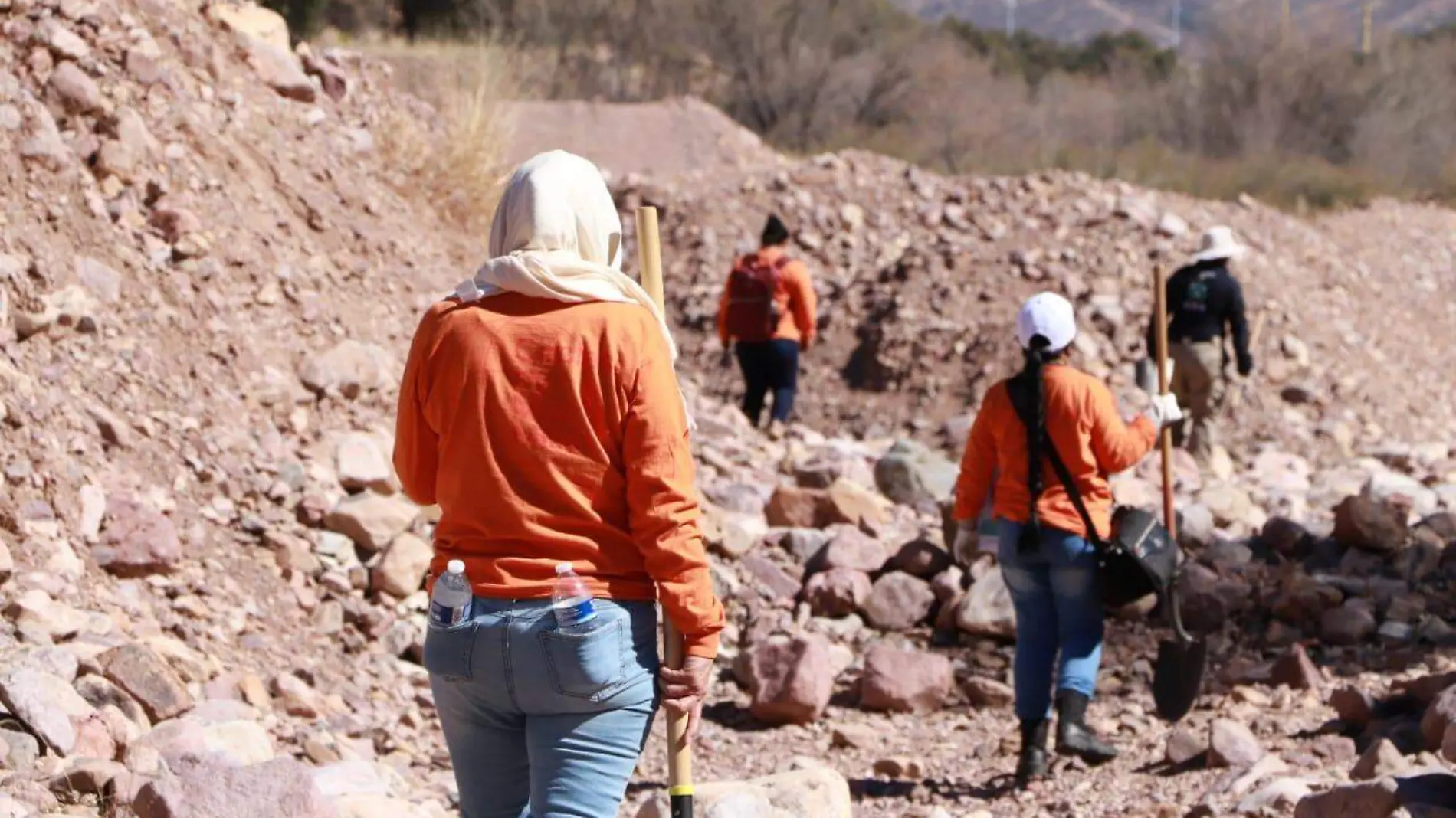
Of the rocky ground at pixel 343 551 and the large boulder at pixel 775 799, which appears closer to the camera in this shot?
the large boulder at pixel 775 799

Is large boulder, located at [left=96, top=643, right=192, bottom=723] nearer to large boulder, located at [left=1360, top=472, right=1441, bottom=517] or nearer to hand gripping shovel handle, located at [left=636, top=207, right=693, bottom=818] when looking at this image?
hand gripping shovel handle, located at [left=636, top=207, right=693, bottom=818]

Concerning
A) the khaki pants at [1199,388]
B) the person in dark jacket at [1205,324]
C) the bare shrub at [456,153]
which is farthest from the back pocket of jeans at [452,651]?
the bare shrub at [456,153]

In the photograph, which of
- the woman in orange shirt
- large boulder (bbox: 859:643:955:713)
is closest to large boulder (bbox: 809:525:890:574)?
large boulder (bbox: 859:643:955:713)

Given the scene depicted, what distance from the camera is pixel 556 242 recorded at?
2785 millimetres

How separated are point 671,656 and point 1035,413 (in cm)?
235

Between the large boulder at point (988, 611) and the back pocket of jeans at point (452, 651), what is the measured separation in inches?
177

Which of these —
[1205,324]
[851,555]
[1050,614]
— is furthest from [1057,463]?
[1205,324]

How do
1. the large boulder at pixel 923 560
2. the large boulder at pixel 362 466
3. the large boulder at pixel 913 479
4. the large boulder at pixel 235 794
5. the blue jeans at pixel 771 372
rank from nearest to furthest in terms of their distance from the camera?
the large boulder at pixel 235 794, the large boulder at pixel 362 466, the large boulder at pixel 923 560, the large boulder at pixel 913 479, the blue jeans at pixel 771 372

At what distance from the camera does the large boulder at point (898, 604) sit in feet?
24.1

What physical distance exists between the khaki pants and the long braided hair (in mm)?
4998

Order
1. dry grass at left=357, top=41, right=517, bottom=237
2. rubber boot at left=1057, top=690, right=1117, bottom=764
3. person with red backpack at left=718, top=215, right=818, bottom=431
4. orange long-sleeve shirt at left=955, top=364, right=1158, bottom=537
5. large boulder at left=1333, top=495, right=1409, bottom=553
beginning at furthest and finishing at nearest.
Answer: dry grass at left=357, top=41, right=517, bottom=237
person with red backpack at left=718, top=215, right=818, bottom=431
large boulder at left=1333, top=495, right=1409, bottom=553
rubber boot at left=1057, top=690, right=1117, bottom=764
orange long-sleeve shirt at left=955, top=364, right=1158, bottom=537

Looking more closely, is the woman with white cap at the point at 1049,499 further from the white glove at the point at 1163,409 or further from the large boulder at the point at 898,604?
the large boulder at the point at 898,604

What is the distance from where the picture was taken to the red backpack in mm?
10180

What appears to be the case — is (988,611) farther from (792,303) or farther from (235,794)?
(235,794)
